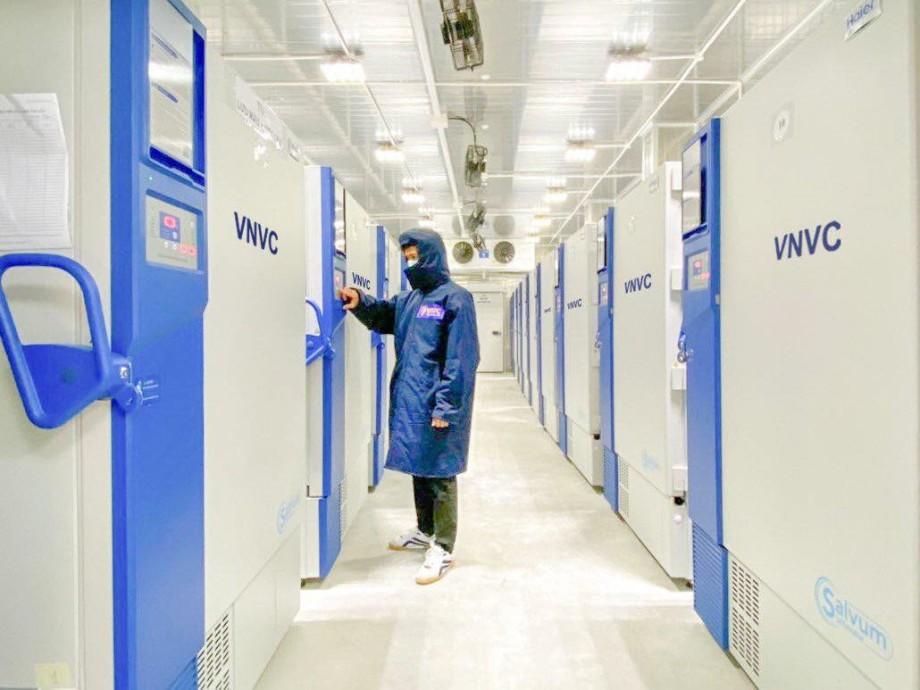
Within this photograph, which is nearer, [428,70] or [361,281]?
[361,281]

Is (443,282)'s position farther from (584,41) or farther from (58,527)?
(584,41)

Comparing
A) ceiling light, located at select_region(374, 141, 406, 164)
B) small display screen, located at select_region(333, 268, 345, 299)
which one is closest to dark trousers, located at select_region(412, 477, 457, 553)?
small display screen, located at select_region(333, 268, 345, 299)

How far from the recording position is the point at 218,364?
4.53 ft

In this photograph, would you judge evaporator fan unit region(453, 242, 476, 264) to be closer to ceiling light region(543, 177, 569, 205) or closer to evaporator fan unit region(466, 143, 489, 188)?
ceiling light region(543, 177, 569, 205)

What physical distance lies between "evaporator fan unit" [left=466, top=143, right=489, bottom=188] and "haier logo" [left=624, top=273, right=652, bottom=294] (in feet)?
9.99

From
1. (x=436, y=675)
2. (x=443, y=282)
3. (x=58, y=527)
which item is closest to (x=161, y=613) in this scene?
(x=58, y=527)

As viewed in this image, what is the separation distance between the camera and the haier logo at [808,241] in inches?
47.9

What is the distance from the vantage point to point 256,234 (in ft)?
5.37

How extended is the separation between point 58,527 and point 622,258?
281cm

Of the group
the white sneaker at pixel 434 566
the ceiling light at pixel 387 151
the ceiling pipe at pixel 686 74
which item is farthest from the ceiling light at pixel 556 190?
the white sneaker at pixel 434 566

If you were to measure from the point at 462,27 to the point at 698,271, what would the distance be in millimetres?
1925

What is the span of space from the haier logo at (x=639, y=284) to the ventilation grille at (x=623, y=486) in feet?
3.48

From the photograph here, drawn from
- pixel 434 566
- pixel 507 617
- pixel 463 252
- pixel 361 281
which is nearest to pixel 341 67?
pixel 361 281

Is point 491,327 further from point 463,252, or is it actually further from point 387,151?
point 387,151
